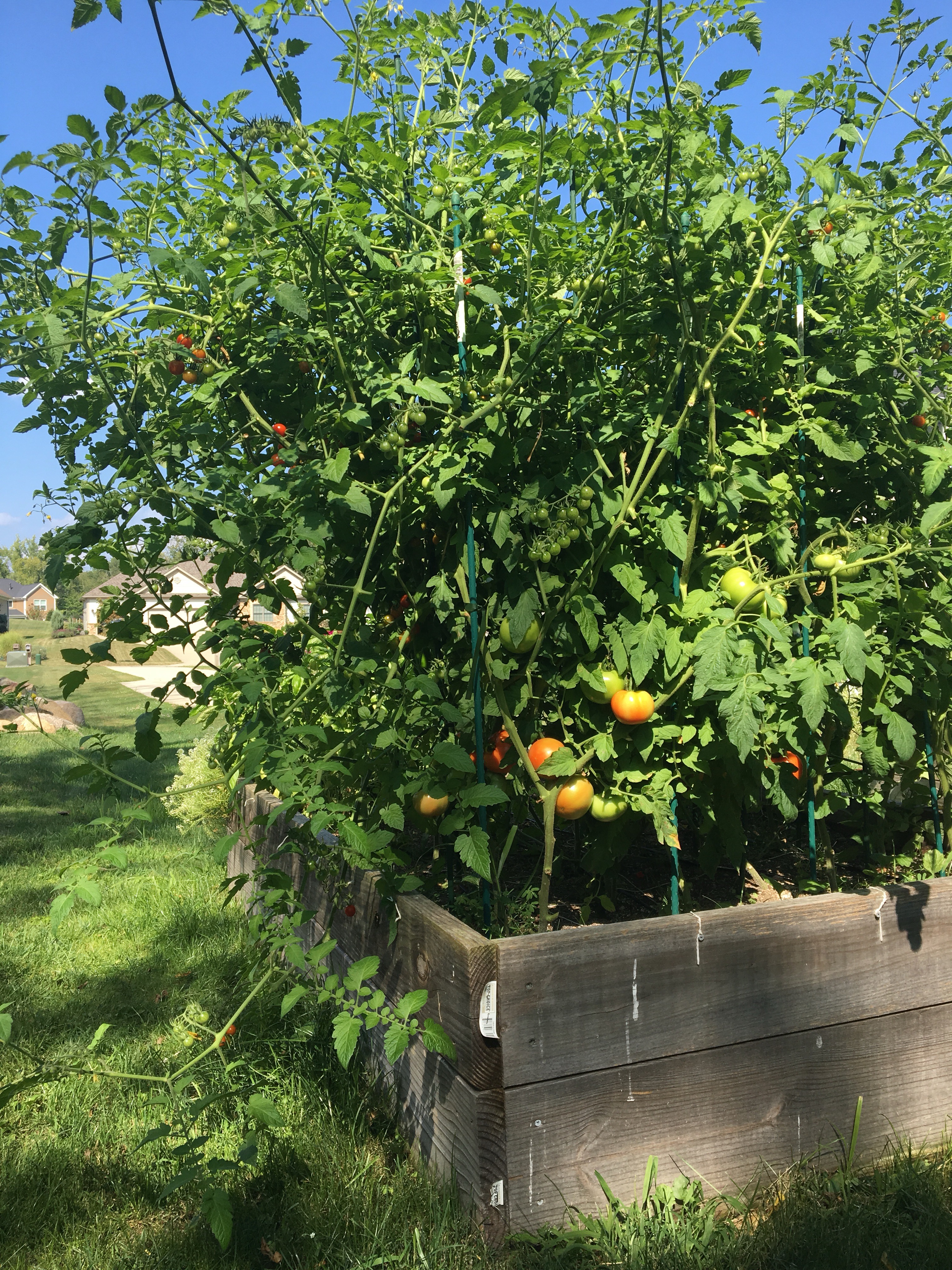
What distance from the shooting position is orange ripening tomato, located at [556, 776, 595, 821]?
184cm

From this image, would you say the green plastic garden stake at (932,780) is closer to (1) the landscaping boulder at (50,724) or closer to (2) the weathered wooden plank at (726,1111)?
(2) the weathered wooden plank at (726,1111)

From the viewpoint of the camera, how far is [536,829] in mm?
2627

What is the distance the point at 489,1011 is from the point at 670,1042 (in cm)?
40

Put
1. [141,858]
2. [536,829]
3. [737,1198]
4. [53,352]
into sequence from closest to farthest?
[53,352] → [737,1198] → [536,829] → [141,858]

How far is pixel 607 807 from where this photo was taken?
6.11 ft

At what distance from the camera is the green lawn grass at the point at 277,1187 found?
5.29 ft

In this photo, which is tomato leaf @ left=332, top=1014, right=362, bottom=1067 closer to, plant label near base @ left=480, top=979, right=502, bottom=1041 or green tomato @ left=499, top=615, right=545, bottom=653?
plant label near base @ left=480, top=979, right=502, bottom=1041

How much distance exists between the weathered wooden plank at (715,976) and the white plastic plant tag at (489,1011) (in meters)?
0.01

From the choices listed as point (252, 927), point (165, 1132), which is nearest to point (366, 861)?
point (252, 927)

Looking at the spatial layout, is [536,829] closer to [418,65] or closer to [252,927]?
[252,927]

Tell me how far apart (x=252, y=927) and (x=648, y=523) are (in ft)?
3.84

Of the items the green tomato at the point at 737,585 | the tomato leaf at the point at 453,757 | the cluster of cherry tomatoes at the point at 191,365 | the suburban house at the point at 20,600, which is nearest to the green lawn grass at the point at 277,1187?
the tomato leaf at the point at 453,757

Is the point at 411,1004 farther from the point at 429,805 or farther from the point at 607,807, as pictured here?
the point at 607,807

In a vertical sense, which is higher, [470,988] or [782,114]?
[782,114]
